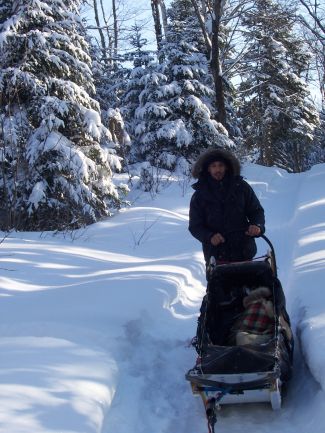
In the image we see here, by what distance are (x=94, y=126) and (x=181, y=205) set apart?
144 inches

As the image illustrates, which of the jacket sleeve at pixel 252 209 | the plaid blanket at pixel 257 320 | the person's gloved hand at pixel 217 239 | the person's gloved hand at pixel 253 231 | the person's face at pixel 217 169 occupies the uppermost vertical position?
the person's face at pixel 217 169

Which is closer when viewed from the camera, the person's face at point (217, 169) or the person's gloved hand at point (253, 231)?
the person's gloved hand at point (253, 231)

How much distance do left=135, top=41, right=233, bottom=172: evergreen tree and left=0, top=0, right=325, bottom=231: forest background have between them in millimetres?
51

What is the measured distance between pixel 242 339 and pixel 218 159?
A: 194cm

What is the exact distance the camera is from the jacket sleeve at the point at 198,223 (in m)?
5.18

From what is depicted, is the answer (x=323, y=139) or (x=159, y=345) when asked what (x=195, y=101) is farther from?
(x=323, y=139)

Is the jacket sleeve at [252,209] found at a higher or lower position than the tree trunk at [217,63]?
lower

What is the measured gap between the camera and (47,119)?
1089 cm

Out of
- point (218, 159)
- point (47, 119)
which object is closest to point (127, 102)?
point (47, 119)

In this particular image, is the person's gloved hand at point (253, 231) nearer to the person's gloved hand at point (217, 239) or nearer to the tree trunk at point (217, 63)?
the person's gloved hand at point (217, 239)

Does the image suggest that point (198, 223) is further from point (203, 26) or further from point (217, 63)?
point (203, 26)

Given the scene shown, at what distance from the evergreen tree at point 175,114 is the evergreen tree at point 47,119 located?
6807mm

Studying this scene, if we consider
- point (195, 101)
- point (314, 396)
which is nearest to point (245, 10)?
point (195, 101)

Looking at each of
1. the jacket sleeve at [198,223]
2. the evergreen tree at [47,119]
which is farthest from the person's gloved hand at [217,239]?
the evergreen tree at [47,119]
